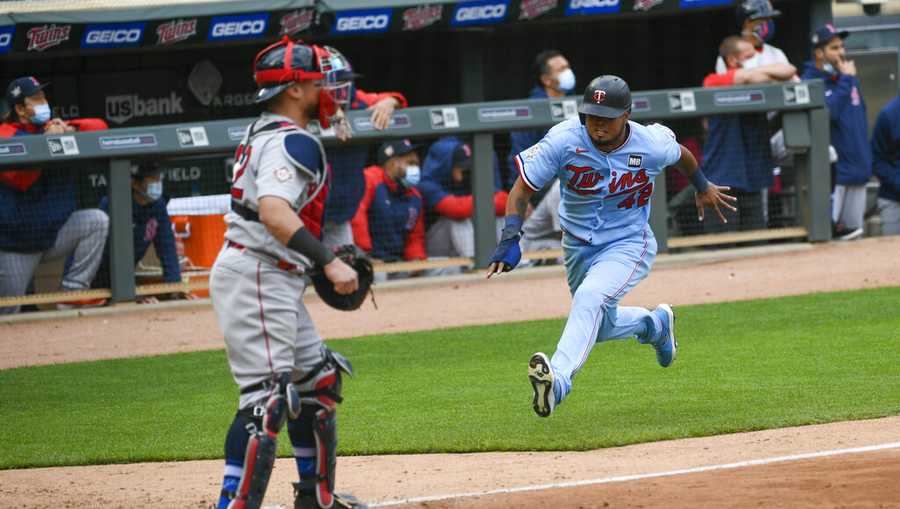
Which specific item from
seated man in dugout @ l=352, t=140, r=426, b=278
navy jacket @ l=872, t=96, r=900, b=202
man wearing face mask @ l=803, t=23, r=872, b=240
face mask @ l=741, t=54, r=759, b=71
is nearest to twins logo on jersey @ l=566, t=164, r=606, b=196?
seated man in dugout @ l=352, t=140, r=426, b=278

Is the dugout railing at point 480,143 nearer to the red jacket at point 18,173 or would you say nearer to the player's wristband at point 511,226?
the red jacket at point 18,173

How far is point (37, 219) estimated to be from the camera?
420 inches

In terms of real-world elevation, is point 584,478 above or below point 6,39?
below

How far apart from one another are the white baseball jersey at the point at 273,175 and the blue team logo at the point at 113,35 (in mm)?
7513

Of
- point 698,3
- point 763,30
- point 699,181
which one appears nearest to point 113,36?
point 698,3

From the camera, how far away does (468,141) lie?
38.3 feet

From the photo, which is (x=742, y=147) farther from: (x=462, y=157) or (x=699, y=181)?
(x=699, y=181)

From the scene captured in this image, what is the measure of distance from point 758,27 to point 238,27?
14.1 feet

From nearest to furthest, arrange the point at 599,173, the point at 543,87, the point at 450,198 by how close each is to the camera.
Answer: the point at 599,173, the point at 450,198, the point at 543,87

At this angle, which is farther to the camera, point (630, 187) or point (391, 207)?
point (391, 207)

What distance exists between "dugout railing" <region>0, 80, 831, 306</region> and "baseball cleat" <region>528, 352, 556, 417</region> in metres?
5.37

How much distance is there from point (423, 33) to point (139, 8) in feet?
9.06

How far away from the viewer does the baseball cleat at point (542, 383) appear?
6.09 metres

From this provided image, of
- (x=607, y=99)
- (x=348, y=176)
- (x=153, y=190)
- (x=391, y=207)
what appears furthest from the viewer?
(x=391, y=207)
